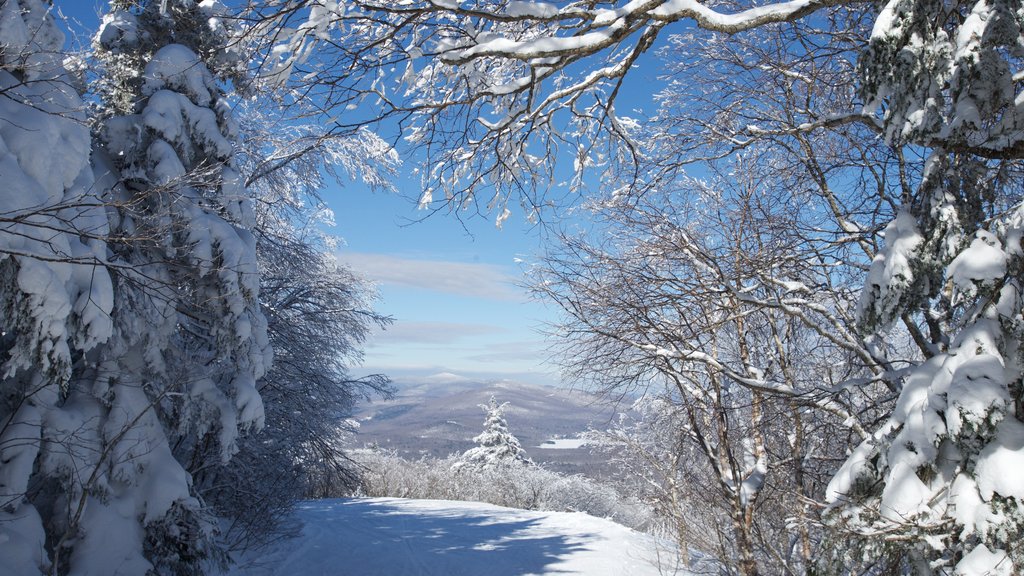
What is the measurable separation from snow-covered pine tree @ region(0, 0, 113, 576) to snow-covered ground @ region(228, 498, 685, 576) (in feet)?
14.0

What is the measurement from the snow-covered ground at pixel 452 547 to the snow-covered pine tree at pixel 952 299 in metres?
4.77

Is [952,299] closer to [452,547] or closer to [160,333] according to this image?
[160,333]

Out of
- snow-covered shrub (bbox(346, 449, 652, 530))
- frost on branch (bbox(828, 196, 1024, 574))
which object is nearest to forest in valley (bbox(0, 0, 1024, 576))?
frost on branch (bbox(828, 196, 1024, 574))

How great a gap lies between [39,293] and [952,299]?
5.41m

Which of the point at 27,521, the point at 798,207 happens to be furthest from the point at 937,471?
the point at 27,521

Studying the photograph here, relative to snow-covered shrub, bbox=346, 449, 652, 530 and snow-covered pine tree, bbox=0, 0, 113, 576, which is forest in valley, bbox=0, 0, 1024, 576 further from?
snow-covered shrub, bbox=346, 449, 652, 530

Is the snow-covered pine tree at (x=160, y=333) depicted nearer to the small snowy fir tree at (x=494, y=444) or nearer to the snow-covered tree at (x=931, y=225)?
the snow-covered tree at (x=931, y=225)

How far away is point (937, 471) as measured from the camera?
8.65 ft

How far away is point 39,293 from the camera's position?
148 inches

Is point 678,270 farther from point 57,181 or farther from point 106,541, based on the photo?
point 106,541

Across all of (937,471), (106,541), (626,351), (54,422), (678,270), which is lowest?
(106,541)

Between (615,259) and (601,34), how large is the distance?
325 cm

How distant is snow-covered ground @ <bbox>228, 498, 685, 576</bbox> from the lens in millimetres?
8906

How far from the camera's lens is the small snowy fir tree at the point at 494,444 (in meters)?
30.6
